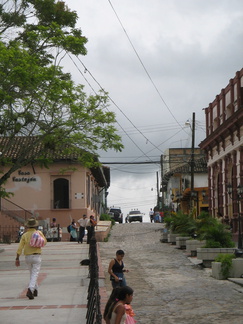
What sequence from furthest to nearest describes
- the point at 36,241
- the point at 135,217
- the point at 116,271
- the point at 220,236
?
1. the point at 135,217
2. the point at 220,236
3. the point at 36,241
4. the point at 116,271

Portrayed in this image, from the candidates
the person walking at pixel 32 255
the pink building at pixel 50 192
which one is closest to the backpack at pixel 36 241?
the person walking at pixel 32 255

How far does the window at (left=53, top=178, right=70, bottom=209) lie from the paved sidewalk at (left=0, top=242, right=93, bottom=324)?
2089 cm

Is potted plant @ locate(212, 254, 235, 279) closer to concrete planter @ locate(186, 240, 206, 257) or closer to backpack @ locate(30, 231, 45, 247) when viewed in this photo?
backpack @ locate(30, 231, 45, 247)

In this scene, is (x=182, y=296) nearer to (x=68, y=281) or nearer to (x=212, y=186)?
(x=68, y=281)

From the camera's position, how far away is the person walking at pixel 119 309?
6.82 metres

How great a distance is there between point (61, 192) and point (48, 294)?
3036 cm

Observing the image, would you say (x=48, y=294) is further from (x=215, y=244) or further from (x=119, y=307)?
(x=215, y=244)

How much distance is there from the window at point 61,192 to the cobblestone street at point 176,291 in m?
16.1

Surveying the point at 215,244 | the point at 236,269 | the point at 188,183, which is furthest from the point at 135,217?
the point at 236,269

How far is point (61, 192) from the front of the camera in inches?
1754

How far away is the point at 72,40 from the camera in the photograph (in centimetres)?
2339

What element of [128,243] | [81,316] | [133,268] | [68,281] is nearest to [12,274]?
[68,281]

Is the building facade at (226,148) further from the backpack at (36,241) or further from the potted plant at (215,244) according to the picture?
the backpack at (36,241)

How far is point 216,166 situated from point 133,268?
21727 millimetres
